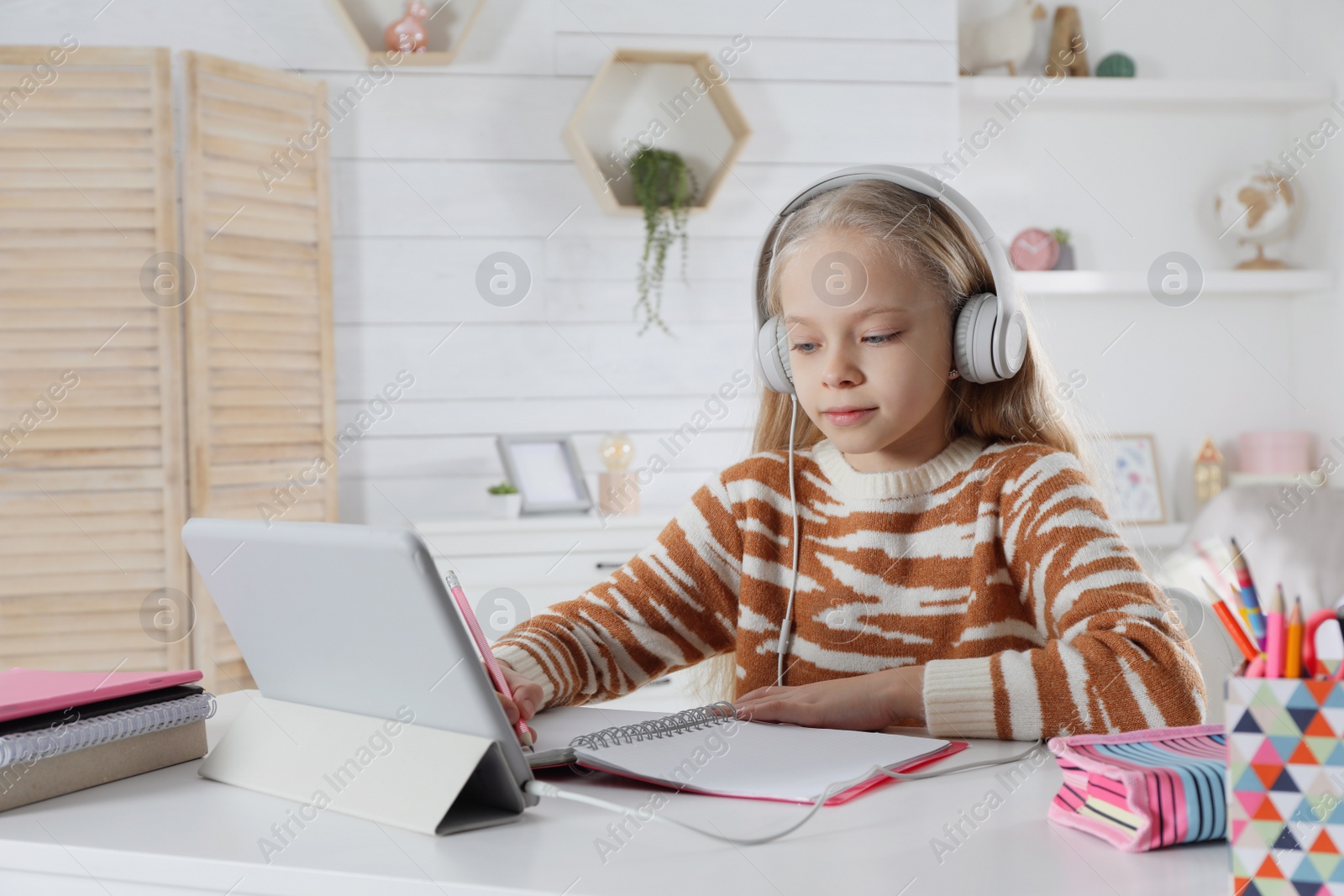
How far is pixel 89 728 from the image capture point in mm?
783

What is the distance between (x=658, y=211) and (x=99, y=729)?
234 centimetres

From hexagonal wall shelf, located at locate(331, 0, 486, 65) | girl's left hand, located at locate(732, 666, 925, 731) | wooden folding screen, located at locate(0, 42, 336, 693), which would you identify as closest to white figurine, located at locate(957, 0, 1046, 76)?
hexagonal wall shelf, located at locate(331, 0, 486, 65)

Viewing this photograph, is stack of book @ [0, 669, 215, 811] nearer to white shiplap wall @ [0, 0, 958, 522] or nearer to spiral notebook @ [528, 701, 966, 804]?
spiral notebook @ [528, 701, 966, 804]

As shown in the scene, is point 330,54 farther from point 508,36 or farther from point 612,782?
point 612,782

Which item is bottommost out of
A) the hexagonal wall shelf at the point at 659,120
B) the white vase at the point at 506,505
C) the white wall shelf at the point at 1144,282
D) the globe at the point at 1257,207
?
the white vase at the point at 506,505

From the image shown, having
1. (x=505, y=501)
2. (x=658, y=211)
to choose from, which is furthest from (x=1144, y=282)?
(x=505, y=501)

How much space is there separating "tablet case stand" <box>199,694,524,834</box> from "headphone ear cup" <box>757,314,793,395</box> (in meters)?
0.62

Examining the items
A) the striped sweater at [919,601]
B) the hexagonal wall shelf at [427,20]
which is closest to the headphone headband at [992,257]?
the striped sweater at [919,601]

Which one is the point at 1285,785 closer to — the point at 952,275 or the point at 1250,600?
the point at 1250,600

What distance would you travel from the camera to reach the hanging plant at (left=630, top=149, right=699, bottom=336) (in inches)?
115

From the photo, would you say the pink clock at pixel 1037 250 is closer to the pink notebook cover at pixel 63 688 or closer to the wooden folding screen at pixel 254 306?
the wooden folding screen at pixel 254 306

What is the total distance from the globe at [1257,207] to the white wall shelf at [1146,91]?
213 mm

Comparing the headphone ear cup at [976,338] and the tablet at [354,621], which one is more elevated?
the headphone ear cup at [976,338]

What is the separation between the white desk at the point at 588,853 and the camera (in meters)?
0.58
